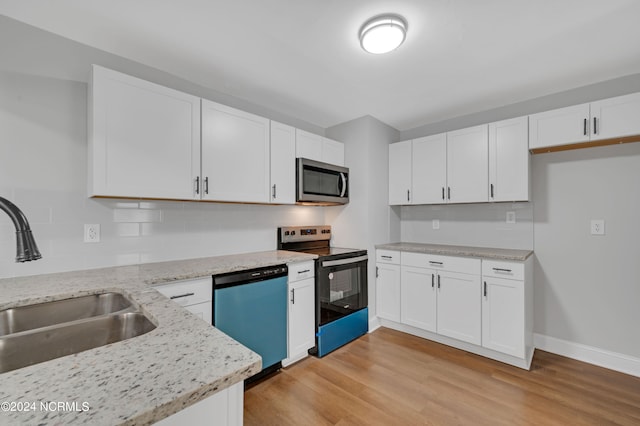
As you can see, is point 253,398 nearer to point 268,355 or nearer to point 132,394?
point 268,355

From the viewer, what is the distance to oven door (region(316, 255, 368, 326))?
2.47 m

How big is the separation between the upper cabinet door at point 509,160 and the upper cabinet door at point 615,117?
1.43ft

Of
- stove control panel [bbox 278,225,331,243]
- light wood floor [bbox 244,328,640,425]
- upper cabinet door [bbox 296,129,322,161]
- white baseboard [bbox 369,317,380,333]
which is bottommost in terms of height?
light wood floor [bbox 244,328,640,425]

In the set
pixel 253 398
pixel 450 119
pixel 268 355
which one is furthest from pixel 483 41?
pixel 253 398

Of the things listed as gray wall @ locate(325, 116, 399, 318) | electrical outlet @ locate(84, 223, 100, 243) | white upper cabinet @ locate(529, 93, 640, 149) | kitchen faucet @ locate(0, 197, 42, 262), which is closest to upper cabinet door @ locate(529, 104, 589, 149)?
white upper cabinet @ locate(529, 93, 640, 149)

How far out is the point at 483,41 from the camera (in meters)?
1.79

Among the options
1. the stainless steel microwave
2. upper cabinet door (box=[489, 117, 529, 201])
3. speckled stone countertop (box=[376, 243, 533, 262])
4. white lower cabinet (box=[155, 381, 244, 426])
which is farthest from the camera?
the stainless steel microwave

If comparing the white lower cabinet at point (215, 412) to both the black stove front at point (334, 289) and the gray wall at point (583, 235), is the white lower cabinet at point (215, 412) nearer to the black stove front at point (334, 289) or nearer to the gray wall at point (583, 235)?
the black stove front at point (334, 289)

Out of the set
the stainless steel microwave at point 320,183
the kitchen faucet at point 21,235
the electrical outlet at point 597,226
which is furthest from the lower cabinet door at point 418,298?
the kitchen faucet at point 21,235

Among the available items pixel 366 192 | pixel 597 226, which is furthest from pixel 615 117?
→ pixel 366 192

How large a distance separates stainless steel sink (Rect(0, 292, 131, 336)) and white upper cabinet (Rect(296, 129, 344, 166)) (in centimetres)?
187

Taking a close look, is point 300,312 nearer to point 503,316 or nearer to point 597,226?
point 503,316

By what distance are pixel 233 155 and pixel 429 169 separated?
2061 millimetres

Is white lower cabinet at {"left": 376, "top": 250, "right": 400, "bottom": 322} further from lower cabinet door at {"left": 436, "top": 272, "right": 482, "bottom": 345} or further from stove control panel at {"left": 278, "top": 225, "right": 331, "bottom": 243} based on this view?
stove control panel at {"left": 278, "top": 225, "right": 331, "bottom": 243}
